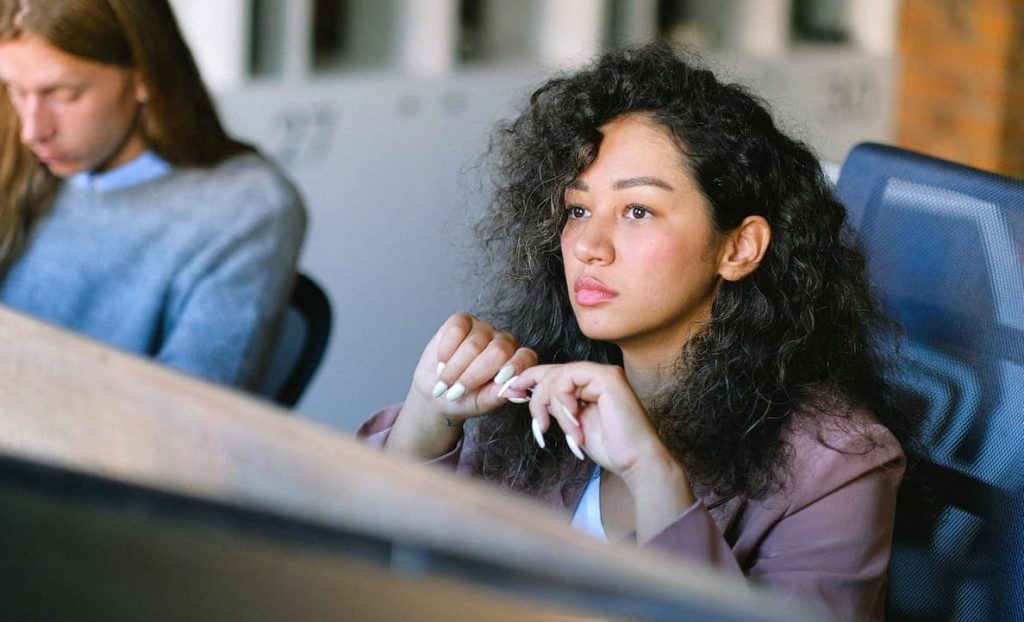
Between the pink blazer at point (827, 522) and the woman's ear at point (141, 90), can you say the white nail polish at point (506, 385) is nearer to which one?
the pink blazer at point (827, 522)

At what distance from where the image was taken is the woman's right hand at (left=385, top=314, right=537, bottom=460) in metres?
1.09

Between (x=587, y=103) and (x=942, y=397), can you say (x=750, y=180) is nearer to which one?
(x=587, y=103)

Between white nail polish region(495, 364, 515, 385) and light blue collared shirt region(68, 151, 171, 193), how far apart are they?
970 millimetres

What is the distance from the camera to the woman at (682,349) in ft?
3.41

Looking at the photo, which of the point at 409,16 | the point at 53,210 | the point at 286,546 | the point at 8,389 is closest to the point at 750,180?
the point at 8,389

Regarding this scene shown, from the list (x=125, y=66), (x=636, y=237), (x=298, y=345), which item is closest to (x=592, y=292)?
(x=636, y=237)

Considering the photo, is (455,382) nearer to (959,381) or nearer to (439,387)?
(439,387)

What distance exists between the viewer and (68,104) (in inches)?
69.4

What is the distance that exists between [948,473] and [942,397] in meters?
0.07

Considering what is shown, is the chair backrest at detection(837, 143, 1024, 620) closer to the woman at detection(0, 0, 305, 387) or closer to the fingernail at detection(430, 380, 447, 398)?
the fingernail at detection(430, 380, 447, 398)

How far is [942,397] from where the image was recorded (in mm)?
1342

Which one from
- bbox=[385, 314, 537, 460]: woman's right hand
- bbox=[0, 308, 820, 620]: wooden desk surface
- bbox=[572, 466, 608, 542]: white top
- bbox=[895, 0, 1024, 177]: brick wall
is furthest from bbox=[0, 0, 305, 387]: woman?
bbox=[895, 0, 1024, 177]: brick wall

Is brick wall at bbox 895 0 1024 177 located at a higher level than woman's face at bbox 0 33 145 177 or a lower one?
lower

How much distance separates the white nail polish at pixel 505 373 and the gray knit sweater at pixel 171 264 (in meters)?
0.76
